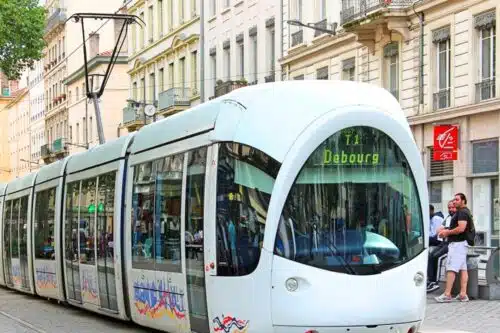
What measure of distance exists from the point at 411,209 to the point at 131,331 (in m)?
5.78

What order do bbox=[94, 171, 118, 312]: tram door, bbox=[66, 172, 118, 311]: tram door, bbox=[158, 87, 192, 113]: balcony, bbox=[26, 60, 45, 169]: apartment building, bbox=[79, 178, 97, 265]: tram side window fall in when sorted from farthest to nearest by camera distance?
bbox=[26, 60, 45, 169]: apartment building
bbox=[158, 87, 192, 113]: balcony
bbox=[79, 178, 97, 265]: tram side window
bbox=[66, 172, 118, 311]: tram door
bbox=[94, 171, 118, 312]: tram door

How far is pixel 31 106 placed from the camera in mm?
107188

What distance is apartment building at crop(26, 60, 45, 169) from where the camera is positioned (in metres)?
99.5

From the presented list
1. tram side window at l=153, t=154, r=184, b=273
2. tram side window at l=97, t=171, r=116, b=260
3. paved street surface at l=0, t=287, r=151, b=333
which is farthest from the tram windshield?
paved street surface at l=0, t=287, r=151, b=333

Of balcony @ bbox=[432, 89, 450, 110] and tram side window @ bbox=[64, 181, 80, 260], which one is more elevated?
balcony @ bbox=[432, 89, 450, 110]

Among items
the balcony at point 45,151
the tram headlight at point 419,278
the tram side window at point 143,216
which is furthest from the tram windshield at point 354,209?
the balcony at point 45,151

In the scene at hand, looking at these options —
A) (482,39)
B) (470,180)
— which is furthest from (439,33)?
(470,180)

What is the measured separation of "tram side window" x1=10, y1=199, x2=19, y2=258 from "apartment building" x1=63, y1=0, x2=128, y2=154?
42.3 metres

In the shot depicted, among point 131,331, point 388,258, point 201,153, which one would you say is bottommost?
point 131,331

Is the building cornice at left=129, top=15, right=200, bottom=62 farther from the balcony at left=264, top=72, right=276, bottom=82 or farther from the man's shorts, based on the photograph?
the man's shorts

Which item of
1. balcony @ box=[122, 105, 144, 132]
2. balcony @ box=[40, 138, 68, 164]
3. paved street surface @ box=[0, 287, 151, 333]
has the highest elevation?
balcony @ box=[122, 105, 144, 132]

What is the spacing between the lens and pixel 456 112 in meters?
30.3

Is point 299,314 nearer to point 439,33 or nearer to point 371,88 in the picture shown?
point 371,88

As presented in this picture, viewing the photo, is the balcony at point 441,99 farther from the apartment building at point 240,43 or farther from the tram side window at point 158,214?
the tram side window at point 158,214
